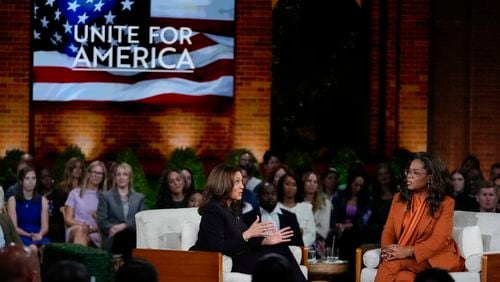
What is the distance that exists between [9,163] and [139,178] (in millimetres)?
1785

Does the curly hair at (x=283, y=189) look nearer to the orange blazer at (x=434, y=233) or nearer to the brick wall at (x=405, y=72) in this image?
the orange blazer at (x=434, y=233)

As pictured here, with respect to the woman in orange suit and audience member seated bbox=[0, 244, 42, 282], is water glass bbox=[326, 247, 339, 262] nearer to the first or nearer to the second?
the woman in orange suit

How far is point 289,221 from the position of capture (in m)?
10.9

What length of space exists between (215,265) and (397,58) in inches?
334

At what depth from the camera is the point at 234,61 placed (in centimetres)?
1683

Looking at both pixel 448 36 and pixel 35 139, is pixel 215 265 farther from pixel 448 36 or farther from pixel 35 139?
pixel 448 36

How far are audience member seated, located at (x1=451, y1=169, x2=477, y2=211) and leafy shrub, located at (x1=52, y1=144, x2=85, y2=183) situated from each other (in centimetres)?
475

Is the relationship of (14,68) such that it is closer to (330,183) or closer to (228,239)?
(330,183)

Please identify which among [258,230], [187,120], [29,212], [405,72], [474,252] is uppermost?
[405,72]

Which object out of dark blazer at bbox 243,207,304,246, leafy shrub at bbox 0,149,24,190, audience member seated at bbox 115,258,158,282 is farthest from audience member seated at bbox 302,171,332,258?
audience member seated at bbox 115,258,158,282

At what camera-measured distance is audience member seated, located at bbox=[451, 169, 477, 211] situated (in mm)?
12828

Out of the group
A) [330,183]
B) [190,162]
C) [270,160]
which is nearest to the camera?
[330,183]

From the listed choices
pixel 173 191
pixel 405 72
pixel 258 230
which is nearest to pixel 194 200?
pixel 173 191

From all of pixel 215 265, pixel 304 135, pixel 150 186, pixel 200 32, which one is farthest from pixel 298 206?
pixel 304 135
